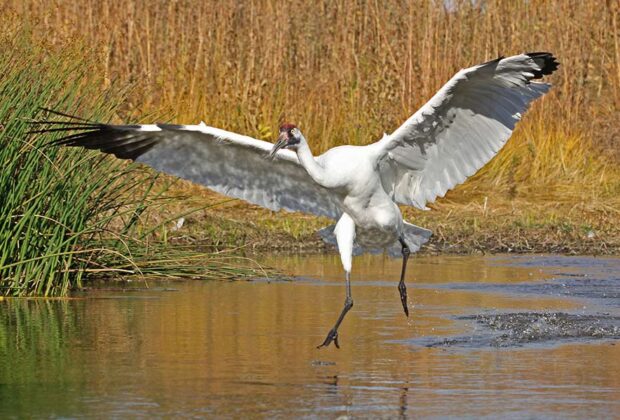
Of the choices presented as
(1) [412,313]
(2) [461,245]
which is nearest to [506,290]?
(1) [412,313]

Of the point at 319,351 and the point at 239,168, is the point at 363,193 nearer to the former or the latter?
the point at 239,168

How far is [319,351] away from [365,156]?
5.77 feet

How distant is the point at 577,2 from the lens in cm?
1750

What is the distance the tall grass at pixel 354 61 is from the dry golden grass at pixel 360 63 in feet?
0.06

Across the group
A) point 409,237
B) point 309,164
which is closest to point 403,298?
point 409,237

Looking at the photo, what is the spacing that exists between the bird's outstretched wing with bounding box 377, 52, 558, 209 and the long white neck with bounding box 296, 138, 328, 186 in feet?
1.94

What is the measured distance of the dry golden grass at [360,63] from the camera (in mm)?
16344

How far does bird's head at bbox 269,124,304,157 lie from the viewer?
8539mm

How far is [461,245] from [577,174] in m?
3.54

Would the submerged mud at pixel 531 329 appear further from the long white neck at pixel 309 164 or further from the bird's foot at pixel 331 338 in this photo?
the long white neck at pixel 309 164

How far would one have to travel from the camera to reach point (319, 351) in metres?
7.84

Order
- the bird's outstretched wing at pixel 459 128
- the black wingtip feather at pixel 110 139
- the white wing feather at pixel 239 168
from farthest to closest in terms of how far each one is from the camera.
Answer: the white wing feather at pixel 239 168 → the black wingtip feather at pixel 110 139 → the bird's outstretched wing at pixel 459 128

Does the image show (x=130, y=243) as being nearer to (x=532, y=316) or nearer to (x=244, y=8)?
(x=532, y=316)

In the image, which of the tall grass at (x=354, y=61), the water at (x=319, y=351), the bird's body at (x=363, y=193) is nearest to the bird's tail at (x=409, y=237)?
the bird's body at (x=363, y=193)
